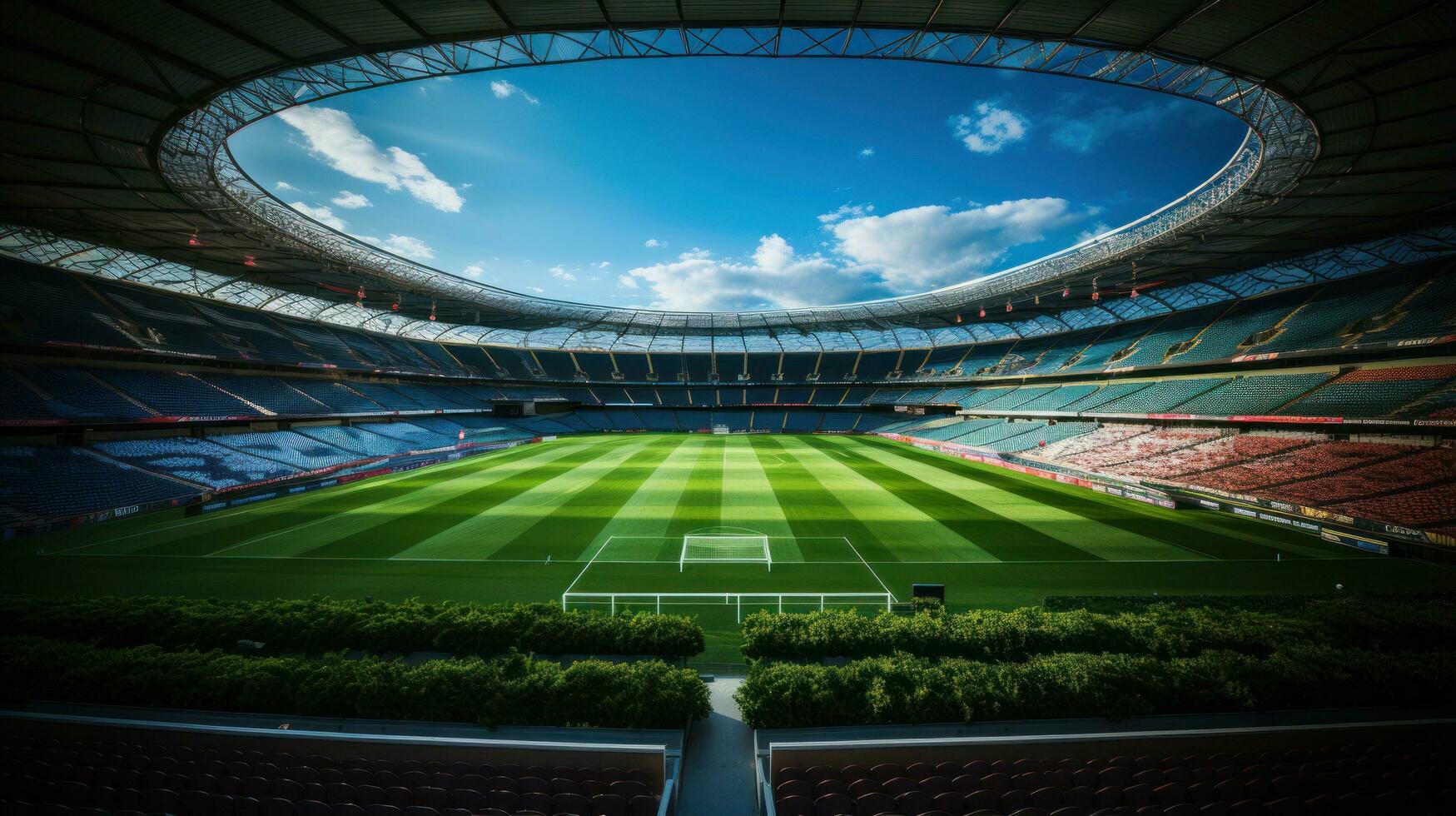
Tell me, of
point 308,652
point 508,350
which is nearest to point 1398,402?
point 308,652

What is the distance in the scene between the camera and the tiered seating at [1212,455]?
76.4ft

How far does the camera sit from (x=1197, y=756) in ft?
18.7

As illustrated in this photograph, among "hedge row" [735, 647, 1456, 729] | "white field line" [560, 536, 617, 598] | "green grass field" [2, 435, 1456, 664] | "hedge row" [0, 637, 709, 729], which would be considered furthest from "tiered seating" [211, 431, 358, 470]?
"hedge row" [735, 647, 1456, 729]

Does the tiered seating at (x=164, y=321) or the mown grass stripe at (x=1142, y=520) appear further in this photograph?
the tiered seating at (x=164, y=321)

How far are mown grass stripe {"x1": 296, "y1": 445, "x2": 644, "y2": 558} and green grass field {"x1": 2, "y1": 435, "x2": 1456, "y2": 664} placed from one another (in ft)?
0.33

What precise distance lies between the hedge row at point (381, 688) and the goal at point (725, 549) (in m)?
6.80

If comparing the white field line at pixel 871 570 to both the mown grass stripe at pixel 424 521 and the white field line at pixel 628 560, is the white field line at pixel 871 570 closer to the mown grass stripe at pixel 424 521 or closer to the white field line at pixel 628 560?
the white field line at pixel 628 560

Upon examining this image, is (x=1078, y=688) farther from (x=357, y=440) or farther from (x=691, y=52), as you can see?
(x=357, y=440)

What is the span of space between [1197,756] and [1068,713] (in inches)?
62.8

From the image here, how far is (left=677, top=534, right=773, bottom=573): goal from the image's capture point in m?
14.3

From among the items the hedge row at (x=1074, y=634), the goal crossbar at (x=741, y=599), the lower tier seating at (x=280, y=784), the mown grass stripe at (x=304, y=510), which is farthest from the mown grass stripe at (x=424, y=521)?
the hedge row at (x=1074, y=634)

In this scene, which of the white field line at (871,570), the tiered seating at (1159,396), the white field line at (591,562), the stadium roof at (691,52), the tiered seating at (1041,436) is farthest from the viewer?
the tiered seating at (1041,436)

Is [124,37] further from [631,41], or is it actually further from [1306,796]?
[1306,796]

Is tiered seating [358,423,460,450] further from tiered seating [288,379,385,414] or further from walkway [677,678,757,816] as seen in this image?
walkway [677,678,757,816]
